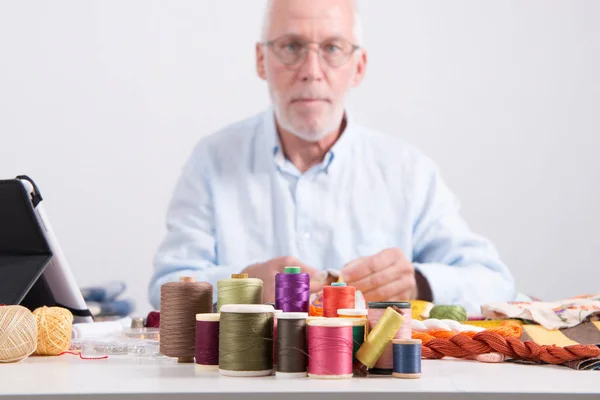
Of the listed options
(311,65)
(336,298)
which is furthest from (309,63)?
(336,298)

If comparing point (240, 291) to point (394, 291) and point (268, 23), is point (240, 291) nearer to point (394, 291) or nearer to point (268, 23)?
point (394, 291)

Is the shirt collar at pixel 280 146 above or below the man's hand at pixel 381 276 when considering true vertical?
above

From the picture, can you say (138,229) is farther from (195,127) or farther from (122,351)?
(122,351)

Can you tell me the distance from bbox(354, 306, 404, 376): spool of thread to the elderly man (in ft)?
7.49

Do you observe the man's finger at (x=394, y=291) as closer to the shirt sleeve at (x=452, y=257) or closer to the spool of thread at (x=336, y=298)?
the shirt sleeve at (x=452, y=257)

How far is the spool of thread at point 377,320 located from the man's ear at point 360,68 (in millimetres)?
2842

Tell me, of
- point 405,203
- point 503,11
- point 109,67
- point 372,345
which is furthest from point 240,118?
point 372,345

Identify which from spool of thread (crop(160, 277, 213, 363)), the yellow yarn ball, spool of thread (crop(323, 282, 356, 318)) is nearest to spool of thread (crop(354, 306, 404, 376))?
spool of thread (crop(323, 282, 356, 318))

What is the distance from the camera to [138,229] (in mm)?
4195

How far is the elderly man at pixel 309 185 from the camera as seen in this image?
3.74 metres

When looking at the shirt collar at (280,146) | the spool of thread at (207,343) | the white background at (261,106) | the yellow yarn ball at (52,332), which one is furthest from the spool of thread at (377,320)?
the white background at (261,106)

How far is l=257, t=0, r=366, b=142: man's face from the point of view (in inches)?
152

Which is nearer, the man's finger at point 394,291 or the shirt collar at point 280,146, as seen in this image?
the man's finger at point 394,291

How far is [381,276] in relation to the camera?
3.03m
